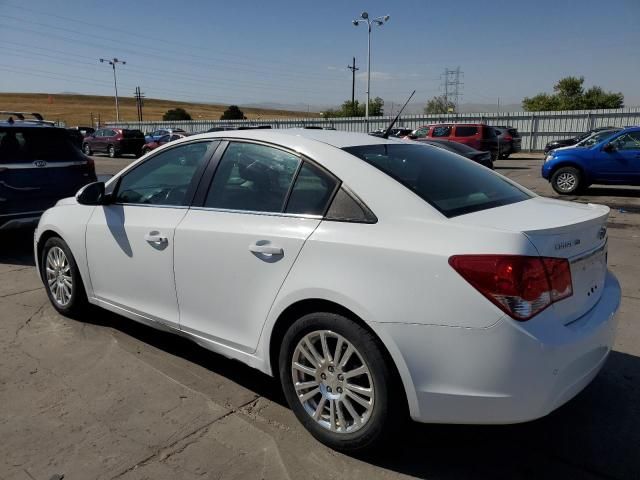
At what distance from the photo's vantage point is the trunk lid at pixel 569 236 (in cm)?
228

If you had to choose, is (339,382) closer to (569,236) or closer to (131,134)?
(569,236)

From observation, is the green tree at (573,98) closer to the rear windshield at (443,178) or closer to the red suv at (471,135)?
the red suv at (471,135)

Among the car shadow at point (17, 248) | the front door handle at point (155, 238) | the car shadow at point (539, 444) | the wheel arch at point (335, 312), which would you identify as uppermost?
the front door handle at point (155, 238)

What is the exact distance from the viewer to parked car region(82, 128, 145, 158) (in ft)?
97.0

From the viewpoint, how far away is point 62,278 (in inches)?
176

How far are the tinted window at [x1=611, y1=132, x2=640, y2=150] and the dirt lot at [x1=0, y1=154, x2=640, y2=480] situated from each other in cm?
918

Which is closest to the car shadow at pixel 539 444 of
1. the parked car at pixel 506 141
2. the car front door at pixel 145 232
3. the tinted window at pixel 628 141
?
the car front door at pixel 145 232

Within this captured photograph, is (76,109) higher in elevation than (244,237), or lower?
higher

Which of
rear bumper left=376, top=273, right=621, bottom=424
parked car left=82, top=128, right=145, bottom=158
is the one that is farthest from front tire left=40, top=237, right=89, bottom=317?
parked car left=82, top=128, right=145, bottom=158

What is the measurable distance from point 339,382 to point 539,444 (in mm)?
1112

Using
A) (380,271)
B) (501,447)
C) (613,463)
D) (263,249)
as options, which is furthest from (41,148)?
(613,463)

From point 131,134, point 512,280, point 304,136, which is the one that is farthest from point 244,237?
point 131,134

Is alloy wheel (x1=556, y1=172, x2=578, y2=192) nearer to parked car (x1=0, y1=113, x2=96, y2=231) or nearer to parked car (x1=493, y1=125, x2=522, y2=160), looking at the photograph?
parked car (x1=0, y1=113, x2=96, y2=231)

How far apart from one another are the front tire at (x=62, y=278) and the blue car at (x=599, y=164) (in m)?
11.3
